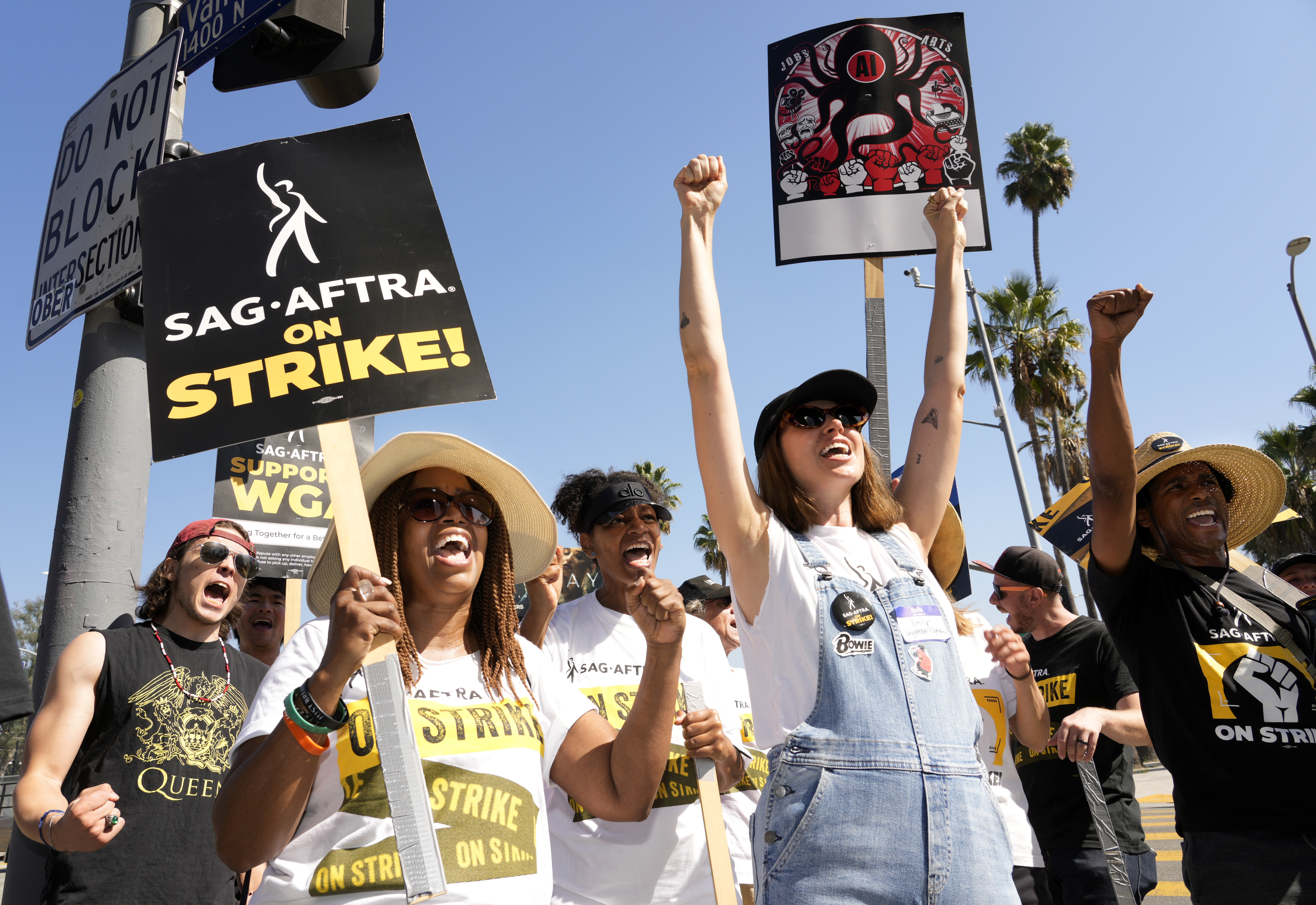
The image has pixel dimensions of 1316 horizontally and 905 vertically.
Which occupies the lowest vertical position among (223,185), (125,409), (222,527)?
(222,527)

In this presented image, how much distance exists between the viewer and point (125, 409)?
11.1ft

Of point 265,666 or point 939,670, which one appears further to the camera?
point 265,666

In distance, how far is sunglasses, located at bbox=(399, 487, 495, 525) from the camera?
2.59m

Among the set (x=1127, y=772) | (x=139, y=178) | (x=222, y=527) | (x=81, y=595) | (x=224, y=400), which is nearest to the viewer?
(x=224, y=400)

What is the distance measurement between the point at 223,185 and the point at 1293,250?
21.2 meters

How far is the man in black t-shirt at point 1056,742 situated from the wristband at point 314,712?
335 centimetres

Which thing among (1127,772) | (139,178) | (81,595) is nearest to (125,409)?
(81,595)

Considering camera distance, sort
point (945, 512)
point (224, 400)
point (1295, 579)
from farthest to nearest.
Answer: point (1295, 579)
point (945, 512)
point (224, 400)

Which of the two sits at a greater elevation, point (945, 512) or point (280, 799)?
point (945, 512)

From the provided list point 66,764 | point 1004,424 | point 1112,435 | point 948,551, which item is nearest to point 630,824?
point 948,551

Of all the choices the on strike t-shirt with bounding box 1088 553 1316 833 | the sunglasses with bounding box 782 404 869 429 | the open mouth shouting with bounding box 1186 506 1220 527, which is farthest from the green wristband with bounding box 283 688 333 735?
the open mouth shouting with bounding box 1186 506 1220 527

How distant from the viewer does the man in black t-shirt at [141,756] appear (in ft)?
9.49

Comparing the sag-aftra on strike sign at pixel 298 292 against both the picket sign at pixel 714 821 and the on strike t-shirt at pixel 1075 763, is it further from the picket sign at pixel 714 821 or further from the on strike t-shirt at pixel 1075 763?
the on strike t-shirt at pixel 1075 763

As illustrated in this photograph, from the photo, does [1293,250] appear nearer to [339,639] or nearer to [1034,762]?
[1034,762]
